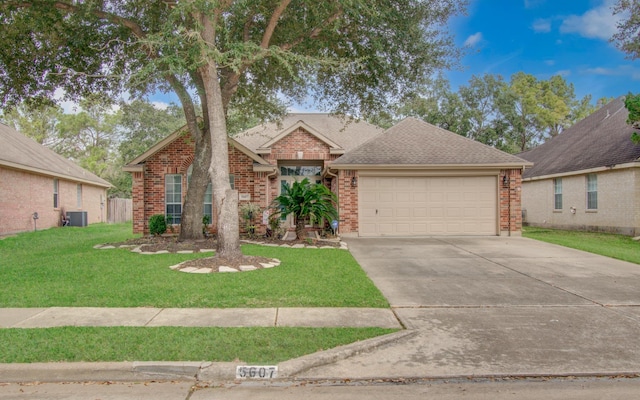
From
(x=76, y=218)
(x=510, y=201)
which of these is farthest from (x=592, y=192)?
(x=76, y=218)

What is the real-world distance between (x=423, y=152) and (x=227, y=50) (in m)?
7.88

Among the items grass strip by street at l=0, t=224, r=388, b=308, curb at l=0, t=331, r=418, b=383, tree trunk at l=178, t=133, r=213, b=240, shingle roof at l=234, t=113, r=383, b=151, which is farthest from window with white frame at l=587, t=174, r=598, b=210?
curb at l=0, t=331, r=418, b=383

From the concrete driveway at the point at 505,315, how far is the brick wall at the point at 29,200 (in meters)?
14.9

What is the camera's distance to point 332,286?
7.04 m

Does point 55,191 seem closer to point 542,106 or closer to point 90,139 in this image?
point 90,139

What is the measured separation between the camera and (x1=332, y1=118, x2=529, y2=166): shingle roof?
1467 cm

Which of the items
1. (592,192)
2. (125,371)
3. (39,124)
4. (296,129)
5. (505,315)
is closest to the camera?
(125,371)

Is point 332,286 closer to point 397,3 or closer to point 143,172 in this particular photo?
point 397,3

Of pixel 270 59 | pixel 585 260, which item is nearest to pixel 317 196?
pixel 270 59

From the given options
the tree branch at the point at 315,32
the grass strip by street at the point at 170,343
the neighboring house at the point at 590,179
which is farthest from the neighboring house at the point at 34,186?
the neighboring house at the point at 590,179

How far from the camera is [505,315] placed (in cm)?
563

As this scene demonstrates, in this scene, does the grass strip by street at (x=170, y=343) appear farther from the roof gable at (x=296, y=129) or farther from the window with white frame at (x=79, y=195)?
the window with white frame at (x=79, y=195)

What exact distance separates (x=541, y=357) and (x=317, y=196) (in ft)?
30.0

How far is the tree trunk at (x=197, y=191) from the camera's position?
12727mm
